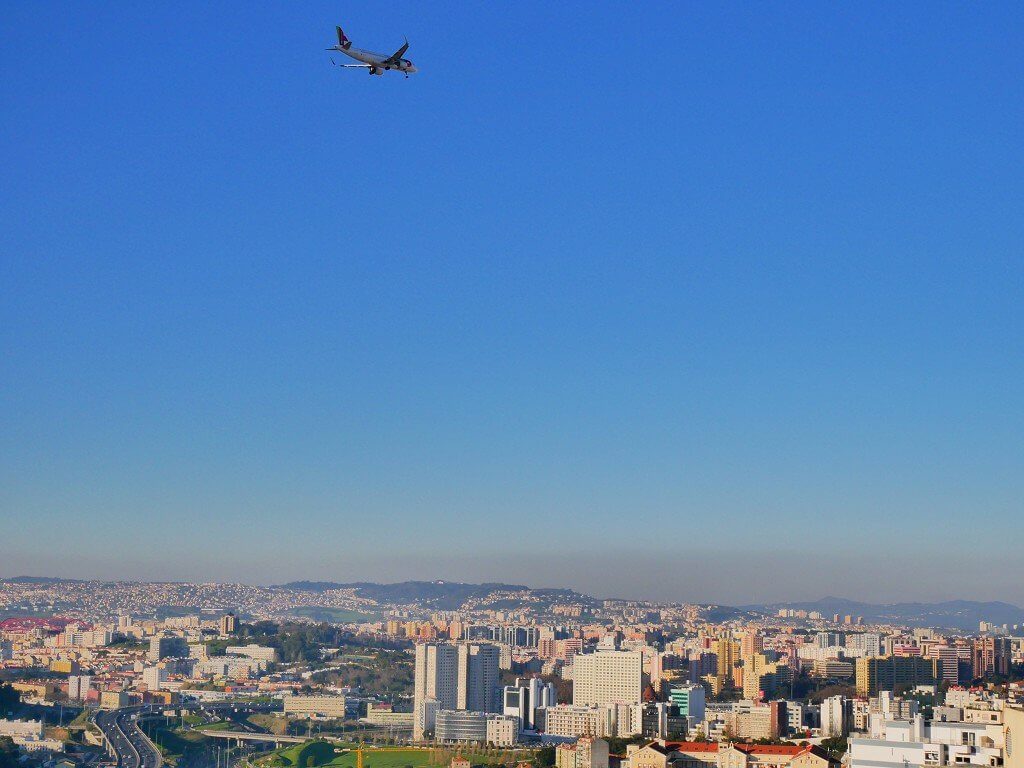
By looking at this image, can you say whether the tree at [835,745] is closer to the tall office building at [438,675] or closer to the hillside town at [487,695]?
the hillside town at [487,695]

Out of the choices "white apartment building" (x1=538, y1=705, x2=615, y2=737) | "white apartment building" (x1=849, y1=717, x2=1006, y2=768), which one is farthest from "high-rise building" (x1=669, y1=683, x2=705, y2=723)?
"white apartment building" (x1=849, y1=717, x2=1006, y2=768)

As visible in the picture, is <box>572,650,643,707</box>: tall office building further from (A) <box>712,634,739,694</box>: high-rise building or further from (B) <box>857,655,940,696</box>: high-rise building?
(B) <box>857,655,940,696</box>: high-rise building

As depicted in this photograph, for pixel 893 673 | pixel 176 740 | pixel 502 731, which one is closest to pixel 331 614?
pixel 176 740

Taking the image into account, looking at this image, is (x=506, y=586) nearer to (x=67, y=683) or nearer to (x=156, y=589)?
(x=156, y=589)

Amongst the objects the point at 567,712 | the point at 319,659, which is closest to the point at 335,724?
the point at 567,712

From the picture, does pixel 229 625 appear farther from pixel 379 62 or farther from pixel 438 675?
pixel 379 62

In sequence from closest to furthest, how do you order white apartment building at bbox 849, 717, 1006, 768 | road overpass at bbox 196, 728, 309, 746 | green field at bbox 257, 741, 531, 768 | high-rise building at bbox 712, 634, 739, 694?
1. white apartment building at bbox 849, 717, 1006, 768
2. green field at bbox 257, 741, 531, 768
3. road overpass at bbox 196, 728, 309, 746
4. high-rise building at bbox 712, 634, 739, 694

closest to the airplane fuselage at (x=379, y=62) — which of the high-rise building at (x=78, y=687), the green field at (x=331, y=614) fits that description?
the high-rise building at (x=78, y=687)
